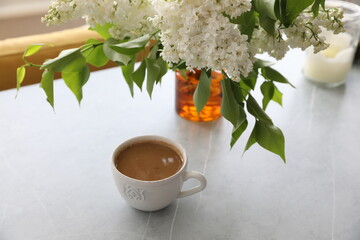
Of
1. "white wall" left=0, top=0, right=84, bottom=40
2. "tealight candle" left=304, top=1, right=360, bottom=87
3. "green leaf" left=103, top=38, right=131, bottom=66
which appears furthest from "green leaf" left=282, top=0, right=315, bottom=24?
"white wall" left=0, top=0, right=84, bottom=40

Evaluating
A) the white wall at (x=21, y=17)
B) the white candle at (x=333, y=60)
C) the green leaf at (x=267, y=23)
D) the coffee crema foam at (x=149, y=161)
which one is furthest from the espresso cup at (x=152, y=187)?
the white wall at (x=21, y=17)

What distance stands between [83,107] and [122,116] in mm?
94

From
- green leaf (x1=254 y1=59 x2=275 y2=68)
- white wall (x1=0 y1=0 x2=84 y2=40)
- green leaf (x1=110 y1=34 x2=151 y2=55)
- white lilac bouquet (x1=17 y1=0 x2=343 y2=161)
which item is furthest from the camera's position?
white wall (x1=0 y1=0 x2=84 y2=40)

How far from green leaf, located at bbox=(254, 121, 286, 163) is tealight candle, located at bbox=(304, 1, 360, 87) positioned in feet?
1.63

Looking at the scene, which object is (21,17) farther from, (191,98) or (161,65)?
(161,65)

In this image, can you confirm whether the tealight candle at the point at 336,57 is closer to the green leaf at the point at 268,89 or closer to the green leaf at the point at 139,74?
the green leaf at the point at 268,89

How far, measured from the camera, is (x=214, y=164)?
33.0 inches

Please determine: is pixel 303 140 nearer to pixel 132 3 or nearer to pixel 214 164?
pixel 214 164

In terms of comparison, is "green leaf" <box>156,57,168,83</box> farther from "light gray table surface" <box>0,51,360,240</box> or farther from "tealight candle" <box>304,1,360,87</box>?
"tealight candle" <box>304,1,360,87</box>

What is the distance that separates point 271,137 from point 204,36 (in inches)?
8.0

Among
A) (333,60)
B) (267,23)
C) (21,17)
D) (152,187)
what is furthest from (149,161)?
(21,17)

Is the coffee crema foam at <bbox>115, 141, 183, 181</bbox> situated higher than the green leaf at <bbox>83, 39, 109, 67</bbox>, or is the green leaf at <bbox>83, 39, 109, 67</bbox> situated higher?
the green leaf at <bbox>83, 39, 109, 67</bbox>

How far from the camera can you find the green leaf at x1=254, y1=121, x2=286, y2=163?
2.10ft

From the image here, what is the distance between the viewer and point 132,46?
0.62 metres
